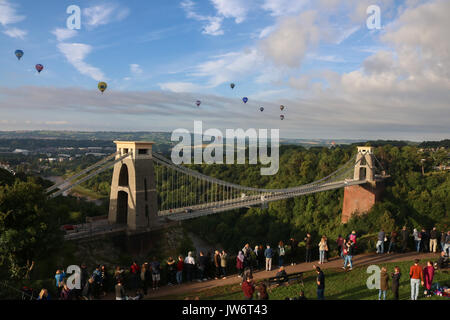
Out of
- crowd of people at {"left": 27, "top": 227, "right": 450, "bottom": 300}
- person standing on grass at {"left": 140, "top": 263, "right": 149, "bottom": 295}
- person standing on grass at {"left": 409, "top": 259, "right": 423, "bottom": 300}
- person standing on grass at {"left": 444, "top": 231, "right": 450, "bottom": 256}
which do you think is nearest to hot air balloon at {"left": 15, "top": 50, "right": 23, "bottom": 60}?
crowd of people at {"left": 27, "top": 227, "right": 450, "bottom": 300}

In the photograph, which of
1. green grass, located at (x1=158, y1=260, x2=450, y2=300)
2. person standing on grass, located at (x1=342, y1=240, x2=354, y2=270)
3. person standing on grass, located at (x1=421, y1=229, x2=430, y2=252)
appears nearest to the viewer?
green grass, located at (x1=158, y1=260, x2=450, y2=300)

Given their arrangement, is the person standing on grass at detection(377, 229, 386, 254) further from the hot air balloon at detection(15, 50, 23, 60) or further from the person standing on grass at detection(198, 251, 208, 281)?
the hot air balloon at detection(15, 50, 23, 60)

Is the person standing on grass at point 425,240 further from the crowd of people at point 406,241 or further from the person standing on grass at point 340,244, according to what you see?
the person standing on grass at point 340,244

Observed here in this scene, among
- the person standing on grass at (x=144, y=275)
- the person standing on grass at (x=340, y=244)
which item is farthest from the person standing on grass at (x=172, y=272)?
the person standing on grass at (x=340, y=244)

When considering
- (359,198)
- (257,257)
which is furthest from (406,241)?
(359,198)
